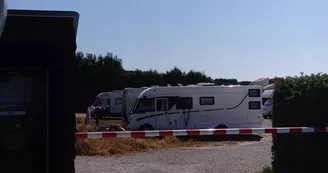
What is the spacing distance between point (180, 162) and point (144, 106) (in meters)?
12.3

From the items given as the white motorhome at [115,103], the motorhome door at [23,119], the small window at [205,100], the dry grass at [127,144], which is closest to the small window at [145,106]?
the small window at [205,100]

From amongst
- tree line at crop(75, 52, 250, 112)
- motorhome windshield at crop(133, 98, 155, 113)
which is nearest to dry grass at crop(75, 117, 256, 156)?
motorhome windshield at crop(133, 98, 155, 113)

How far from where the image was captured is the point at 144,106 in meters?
28.9

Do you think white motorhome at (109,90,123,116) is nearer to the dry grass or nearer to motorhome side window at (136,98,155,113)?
motorhome side window at (136,98,155,113)

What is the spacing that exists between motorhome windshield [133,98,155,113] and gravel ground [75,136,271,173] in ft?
27.0

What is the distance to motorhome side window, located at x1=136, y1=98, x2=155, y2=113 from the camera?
2872 cm

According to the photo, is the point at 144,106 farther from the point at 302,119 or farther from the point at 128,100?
the point at 302,119

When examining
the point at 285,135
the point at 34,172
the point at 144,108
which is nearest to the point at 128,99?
the point at 144,108

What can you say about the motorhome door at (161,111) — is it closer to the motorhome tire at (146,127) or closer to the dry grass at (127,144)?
the motorhome tire at (146,127)

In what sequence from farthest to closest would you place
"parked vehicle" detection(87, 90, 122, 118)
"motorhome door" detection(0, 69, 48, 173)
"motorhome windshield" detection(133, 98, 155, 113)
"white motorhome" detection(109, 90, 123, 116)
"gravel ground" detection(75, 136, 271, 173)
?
"white motorhome" detection(109, 90, 123, 116) < "parked vehicle" detection(87, 90, 122, 118) < "motorhome windshield" detection(133, 98, 155, 113) < "gravel ground" detection(75, 136, 271, 173) < "motorhome door" detection(0, 69, 48, 173)

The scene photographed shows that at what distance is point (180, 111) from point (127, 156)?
372 inches

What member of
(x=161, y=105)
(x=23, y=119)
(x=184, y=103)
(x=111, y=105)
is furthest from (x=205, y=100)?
(x=111, y=105)

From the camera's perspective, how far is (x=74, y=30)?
21.2 feet

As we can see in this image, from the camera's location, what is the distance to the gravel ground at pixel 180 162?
14.5 metres
